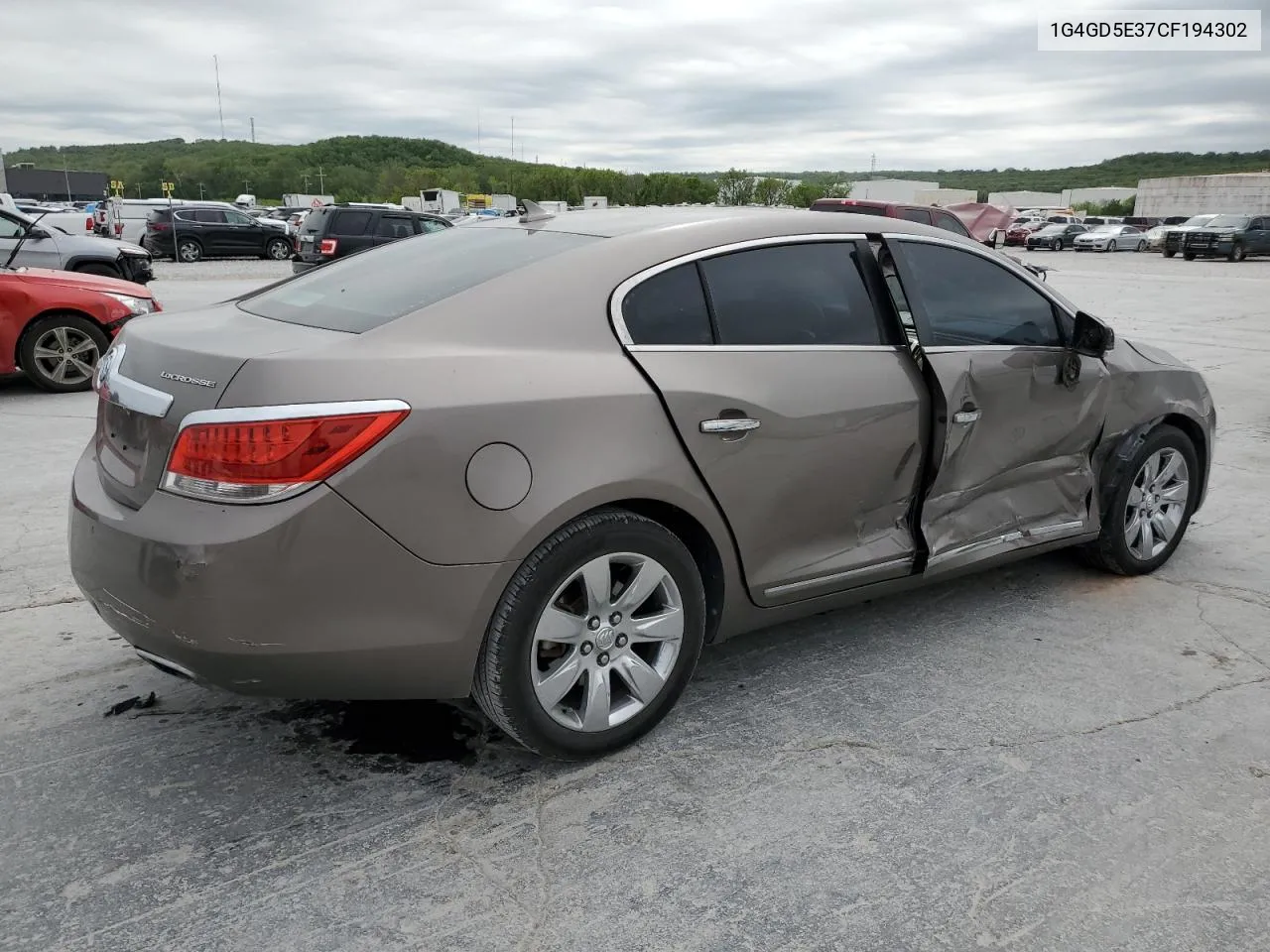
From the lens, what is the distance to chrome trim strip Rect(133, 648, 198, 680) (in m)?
2.57

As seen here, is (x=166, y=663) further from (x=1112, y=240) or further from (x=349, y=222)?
(x=1112, y=240)

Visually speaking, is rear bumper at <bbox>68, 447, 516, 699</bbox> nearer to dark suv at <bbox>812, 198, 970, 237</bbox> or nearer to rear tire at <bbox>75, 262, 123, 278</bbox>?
rear tire at <bbox>75, 262, 123, 278</bbox>

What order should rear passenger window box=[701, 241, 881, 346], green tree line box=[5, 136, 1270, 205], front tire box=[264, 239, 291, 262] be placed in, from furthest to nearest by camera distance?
green tree line box=[5, 136, 1270, 205] < front tire box=[264, 239, 291, 262] < rear passenger window box=[701, 241, 881, 346]

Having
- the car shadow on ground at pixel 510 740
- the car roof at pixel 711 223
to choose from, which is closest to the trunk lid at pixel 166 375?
the car shadow on ground at pixel 510 740

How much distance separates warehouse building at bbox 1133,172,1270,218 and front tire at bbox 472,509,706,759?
72233 mm

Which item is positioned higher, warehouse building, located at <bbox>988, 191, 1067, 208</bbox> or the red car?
warehouse building, located at <bbox>988, 191, 1067, 208</bbox>

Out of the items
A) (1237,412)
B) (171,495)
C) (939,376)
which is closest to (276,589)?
(171,495)

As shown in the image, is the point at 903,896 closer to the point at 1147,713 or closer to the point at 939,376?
the point at 1147,713

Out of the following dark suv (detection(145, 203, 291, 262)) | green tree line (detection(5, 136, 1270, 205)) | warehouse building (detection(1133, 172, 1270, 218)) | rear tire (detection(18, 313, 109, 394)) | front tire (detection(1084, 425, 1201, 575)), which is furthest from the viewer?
green tree line (detection(5, 136, 1270, 205))

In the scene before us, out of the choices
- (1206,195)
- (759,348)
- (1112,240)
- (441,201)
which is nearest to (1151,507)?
(759,348)

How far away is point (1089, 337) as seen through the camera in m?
4.10

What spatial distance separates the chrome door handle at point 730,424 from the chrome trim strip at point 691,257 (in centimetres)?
23

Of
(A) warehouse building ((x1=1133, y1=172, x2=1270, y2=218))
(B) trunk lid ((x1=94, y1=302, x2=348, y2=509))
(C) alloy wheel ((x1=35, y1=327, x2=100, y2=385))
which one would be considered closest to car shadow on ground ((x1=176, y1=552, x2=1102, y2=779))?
(B) trunk lid ((x1=94, y1=302, x2=348, y2=509))

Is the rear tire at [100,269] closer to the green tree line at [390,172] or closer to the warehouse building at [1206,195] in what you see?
the warehouse building at [1206,195]
